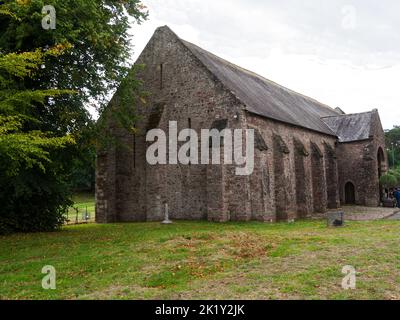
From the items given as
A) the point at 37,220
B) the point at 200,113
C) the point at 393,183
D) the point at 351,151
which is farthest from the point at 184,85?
the point at 393,183

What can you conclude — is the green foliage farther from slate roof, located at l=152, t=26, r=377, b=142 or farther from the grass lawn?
the grass lawn

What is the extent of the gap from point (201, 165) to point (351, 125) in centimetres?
2109

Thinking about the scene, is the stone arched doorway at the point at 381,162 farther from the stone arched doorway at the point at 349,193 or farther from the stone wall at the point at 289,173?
the stone wall at the point at 289,173

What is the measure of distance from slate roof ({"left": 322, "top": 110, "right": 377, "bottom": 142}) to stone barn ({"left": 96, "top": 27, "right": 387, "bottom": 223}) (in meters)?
8.51

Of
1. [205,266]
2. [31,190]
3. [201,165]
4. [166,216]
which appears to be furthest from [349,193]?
[205,266]

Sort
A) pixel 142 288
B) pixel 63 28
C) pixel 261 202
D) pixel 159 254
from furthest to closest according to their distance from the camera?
pixel 261 202 → pixel 63 28 → pixel 159 254 → pixel 142 288

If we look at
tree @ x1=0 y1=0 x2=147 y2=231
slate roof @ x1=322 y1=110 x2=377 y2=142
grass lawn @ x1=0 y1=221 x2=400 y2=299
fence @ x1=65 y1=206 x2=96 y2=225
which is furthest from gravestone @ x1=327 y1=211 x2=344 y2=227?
slate roof @ x1=322 y1=110 x2=377 y2=142

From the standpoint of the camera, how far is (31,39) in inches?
628

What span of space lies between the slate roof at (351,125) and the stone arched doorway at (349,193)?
4.26 metres

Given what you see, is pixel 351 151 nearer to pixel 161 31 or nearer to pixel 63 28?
pixel 161 31

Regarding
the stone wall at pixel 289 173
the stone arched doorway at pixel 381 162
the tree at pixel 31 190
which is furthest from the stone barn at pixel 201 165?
the stone arched doorway at pixel 381 162

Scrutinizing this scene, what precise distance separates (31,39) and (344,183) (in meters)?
29.6

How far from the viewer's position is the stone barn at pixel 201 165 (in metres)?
20.4

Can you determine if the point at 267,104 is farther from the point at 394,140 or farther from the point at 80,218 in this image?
the point at 394,140
